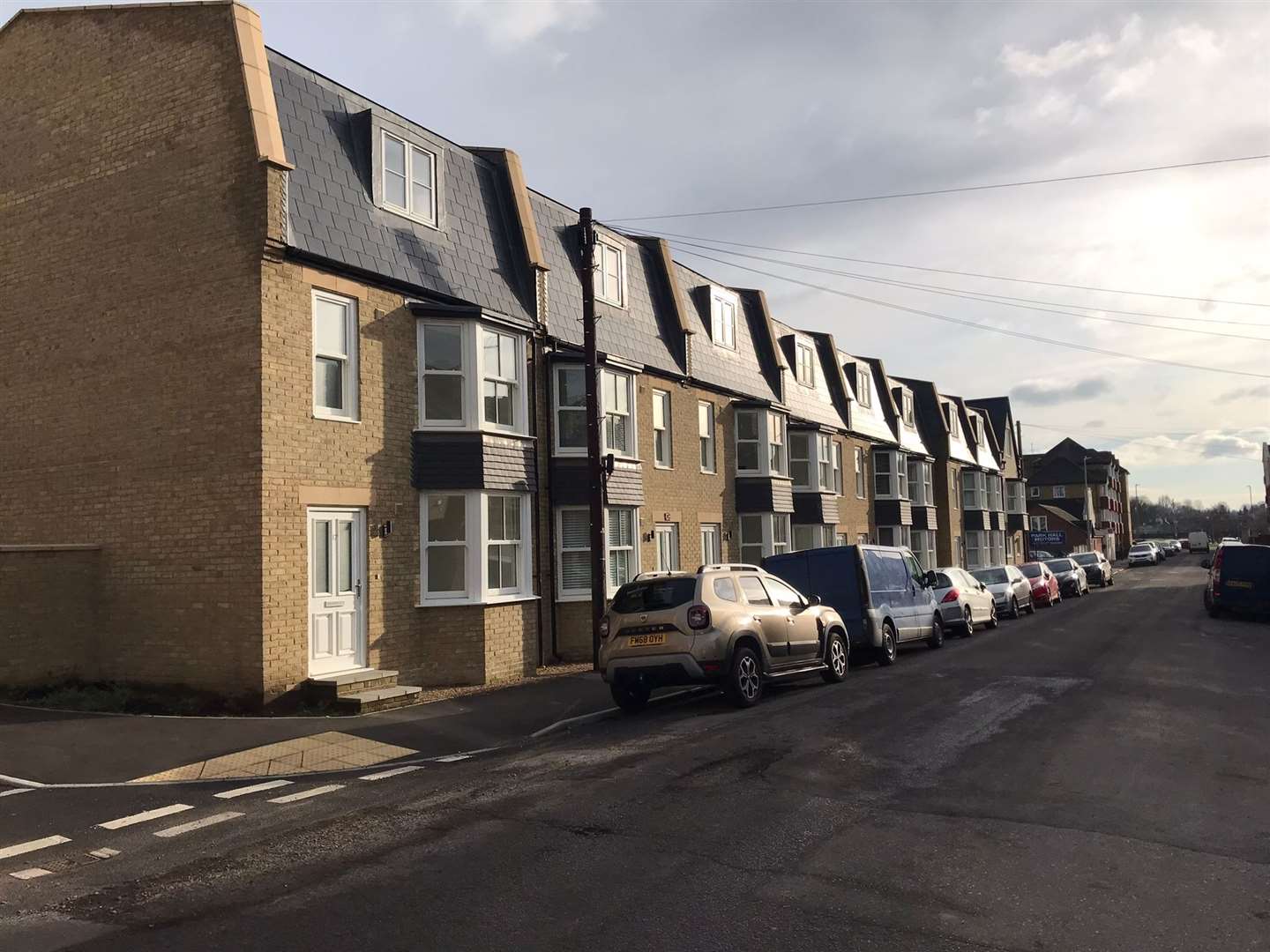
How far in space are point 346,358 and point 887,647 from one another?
10.1 metres

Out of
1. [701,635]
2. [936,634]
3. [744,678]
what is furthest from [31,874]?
[936,634]

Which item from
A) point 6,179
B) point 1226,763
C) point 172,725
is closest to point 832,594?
point 1226,763

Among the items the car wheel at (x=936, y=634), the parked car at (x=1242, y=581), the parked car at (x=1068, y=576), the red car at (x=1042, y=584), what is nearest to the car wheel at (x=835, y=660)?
the car wheel at (x=936, y=634)

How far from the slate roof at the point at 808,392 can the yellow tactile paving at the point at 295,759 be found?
20.4 meters

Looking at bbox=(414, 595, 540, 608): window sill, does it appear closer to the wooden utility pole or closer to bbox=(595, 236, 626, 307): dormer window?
the wooden utility pole

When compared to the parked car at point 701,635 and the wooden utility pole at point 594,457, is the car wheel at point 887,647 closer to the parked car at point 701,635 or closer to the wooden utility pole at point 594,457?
the parked car at point 701,635

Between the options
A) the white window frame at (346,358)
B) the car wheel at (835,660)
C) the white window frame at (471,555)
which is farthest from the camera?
the white window frame at (471,555)

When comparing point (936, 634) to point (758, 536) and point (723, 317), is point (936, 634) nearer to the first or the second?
point (758, 536)

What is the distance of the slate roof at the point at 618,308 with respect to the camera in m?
19.3

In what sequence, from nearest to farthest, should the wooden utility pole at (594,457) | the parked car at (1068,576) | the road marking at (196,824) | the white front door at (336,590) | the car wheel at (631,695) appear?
the road marking at (196,824) → the car wheel at (631,695) → the white front door at (336,590) → the wooden utility pole at (594,457) → the parked car at (1068,576)

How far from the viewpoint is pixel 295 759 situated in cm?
991

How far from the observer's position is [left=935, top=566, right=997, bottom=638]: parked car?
2227 cm

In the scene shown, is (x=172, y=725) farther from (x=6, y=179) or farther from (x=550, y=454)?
(x=6, y=179)

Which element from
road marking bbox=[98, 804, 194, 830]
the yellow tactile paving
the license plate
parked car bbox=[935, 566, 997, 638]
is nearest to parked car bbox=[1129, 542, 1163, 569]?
parked car bbox=[935, 566, 997, 638]
